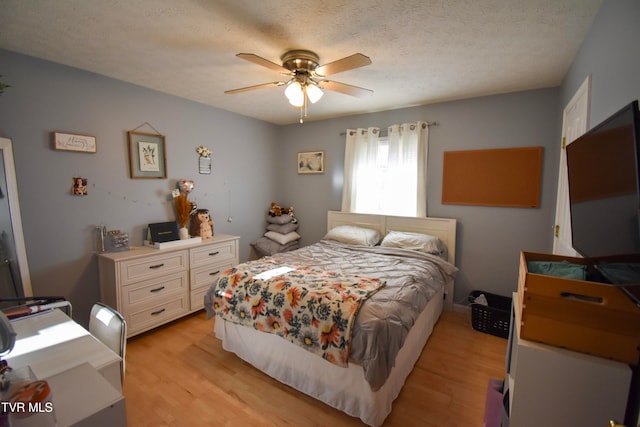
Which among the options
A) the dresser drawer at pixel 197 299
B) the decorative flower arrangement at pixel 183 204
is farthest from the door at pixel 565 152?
the decorative flower arrangement at pixel 183 204

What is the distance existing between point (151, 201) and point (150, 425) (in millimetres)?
2179

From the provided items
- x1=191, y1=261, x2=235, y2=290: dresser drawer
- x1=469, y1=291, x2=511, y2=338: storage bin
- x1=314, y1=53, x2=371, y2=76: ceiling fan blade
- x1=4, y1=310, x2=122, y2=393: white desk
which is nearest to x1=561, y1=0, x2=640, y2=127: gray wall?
x1=314, y1=53, x2=371, y2=76: ceiling fan blade

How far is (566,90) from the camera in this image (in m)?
2.40

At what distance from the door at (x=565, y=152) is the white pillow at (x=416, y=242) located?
103 cm

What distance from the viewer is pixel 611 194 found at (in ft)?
2.91

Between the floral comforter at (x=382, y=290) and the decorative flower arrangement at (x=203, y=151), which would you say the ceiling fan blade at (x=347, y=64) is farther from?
the decorative flower arrangement at (x=203, y=151)

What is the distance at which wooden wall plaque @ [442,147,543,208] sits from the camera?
288cm

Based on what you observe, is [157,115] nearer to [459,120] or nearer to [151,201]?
[151,201]

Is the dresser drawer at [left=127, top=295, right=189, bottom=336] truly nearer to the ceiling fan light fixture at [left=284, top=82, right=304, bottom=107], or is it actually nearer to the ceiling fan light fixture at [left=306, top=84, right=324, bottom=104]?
the ceiling fan light fixture at [left=284, top=82, right=304, bottom=107]

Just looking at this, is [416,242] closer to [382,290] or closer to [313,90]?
[382,290]

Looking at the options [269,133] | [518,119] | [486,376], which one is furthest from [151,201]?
[518,119]

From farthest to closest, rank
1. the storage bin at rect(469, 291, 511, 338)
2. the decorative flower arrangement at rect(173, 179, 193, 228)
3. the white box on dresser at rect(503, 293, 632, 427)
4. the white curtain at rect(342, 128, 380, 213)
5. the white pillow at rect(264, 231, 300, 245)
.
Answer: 1. the white pillow at rect(264, 231, 300, 245)
2. the white curtain at rect(342, 128, 380, 213)
3. the decorative flower arrangement at rect(173, 179, 193, 228)
4. the storage bin at rect(469, 291, 511, 338)
5. the white box on dresser at rect(503, 293, 632, 427)

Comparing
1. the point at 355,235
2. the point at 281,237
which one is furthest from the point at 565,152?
the point at 281,237

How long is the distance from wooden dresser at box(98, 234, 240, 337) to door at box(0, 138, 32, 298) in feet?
1.71
